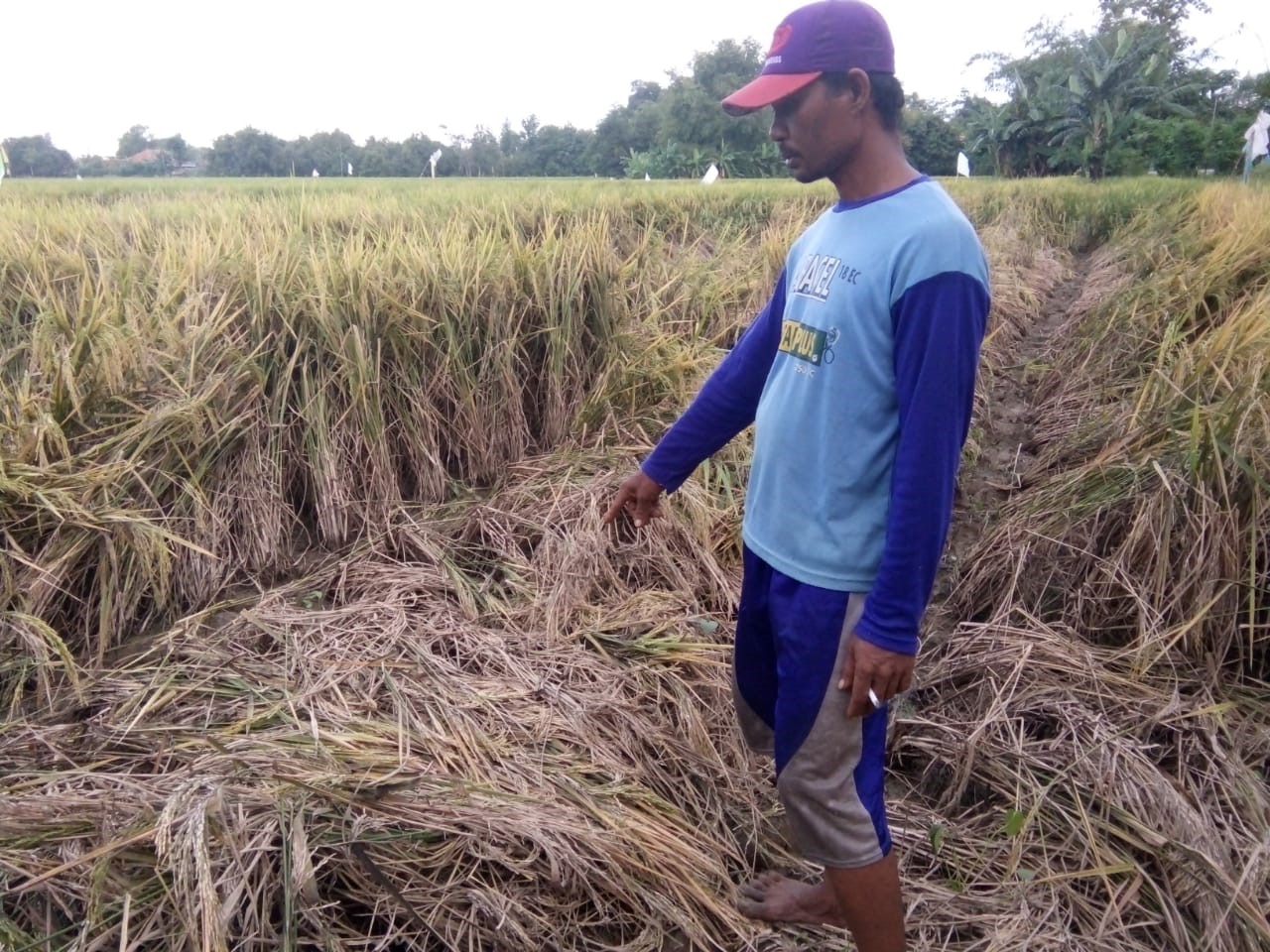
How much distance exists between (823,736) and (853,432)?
0.46 meters

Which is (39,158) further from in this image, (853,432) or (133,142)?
(853,432)

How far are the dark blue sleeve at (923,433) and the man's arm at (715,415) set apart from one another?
0.40 meters

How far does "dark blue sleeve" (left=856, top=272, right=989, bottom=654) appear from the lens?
3.67 feet

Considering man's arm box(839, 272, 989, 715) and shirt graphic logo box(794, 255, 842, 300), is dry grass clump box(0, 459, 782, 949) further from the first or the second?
shirt graphic logo box(794, 255, 842, 300)

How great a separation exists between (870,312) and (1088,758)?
1.27 meters

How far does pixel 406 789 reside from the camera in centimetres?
159

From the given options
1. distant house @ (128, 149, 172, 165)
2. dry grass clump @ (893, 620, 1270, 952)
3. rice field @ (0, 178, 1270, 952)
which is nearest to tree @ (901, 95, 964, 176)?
distant house @ (128, 149, 172, 165)

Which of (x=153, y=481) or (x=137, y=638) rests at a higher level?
(x=153, y=481)

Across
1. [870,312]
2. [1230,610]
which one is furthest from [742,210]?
[870,312]

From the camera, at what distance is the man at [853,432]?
1.15 meters

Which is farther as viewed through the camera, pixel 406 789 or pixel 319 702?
pixel 319 702

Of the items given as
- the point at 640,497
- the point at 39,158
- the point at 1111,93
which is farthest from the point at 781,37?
the point at 39,158

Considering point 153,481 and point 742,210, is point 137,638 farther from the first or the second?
point 742,210

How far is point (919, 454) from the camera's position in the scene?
115cm
